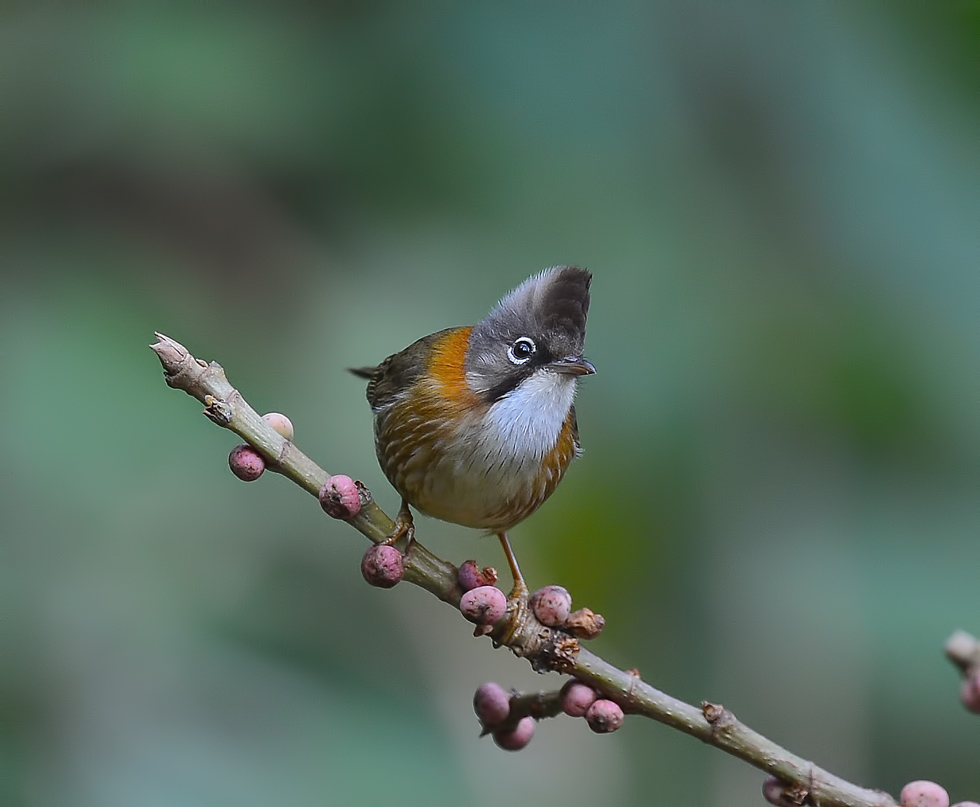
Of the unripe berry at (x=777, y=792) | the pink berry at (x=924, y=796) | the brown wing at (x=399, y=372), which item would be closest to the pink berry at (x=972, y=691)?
the pink berry at (x=924, y=796)

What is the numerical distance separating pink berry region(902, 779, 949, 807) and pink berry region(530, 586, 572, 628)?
2.07 ft

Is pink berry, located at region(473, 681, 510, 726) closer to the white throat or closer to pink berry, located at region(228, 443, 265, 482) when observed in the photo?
pink berry, located at region(228, 443, 265, 482)

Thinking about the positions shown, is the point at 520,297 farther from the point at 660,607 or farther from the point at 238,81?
the point at 238,81

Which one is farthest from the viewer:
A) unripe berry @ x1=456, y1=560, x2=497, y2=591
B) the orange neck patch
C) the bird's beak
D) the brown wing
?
the brown wing

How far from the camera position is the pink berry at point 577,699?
1.93m

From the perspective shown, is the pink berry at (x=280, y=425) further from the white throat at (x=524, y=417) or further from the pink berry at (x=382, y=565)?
the white throat at (x=524, y=417)

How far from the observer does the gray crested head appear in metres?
2.63

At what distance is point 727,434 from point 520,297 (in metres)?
1.69

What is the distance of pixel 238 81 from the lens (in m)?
4.38

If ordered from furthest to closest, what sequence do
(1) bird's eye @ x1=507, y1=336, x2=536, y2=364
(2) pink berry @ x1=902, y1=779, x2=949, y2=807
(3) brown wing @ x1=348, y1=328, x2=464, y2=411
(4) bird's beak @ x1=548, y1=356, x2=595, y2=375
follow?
(3) brown wing @ x1=348, y1=328, x2=464, y2=411, (1) bird's eye @ x1=507, y1=336, x2=536, y2=364, (4) bird's beak @ x1=548, y1=356, x2=595, y2=375, (2) pink berry @ x1=902, y1=779, x2=949, y2=807

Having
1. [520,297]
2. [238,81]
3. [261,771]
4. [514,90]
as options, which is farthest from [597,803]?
[238,81]

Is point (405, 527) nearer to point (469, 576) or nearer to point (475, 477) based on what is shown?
point (475, 477)

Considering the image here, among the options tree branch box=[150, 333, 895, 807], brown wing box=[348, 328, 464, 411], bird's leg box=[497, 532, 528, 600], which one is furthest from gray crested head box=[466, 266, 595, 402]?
tree branch box=[150, 333, 895, 807]

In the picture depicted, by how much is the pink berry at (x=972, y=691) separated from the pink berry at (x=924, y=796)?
1.49 feet
